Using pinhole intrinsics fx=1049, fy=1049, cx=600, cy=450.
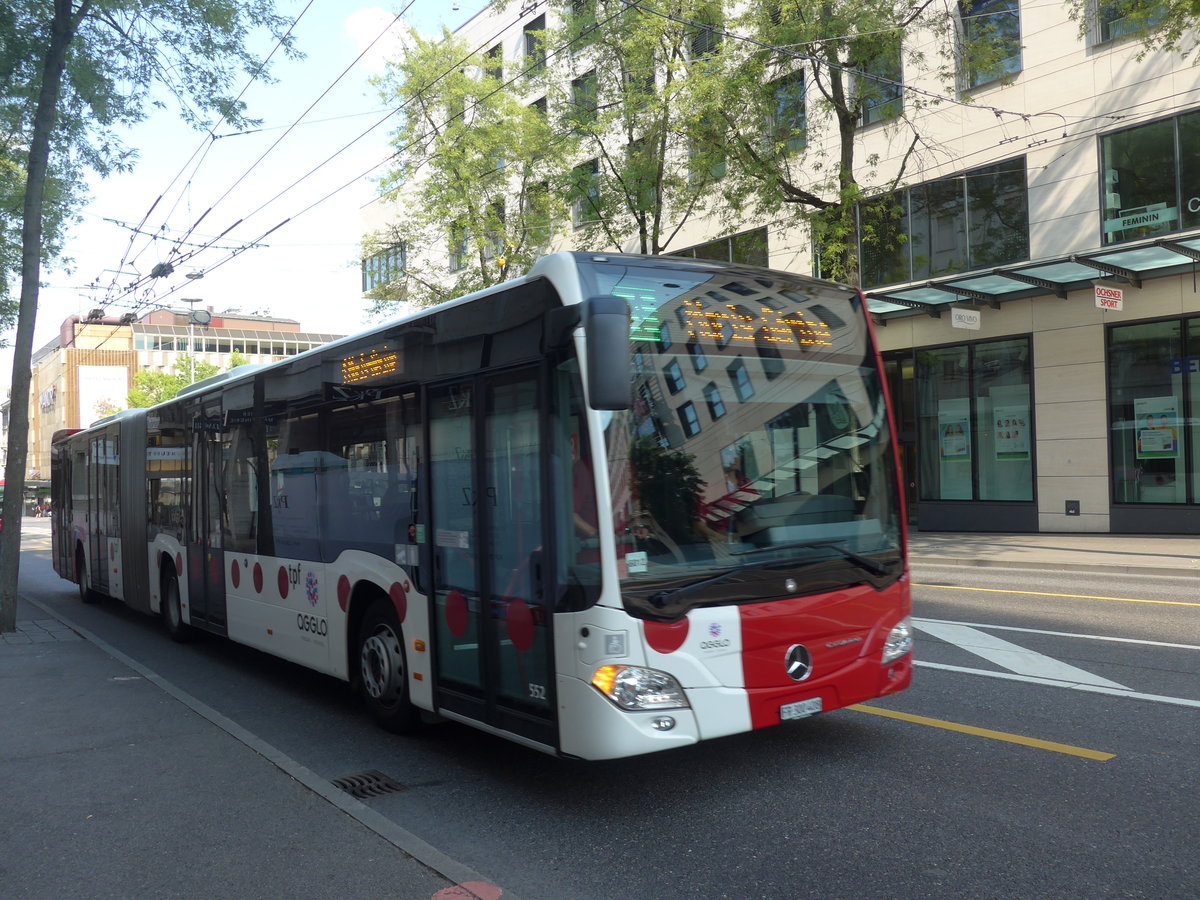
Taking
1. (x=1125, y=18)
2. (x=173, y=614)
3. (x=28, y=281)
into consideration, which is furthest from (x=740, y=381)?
(x=1125, y=18)

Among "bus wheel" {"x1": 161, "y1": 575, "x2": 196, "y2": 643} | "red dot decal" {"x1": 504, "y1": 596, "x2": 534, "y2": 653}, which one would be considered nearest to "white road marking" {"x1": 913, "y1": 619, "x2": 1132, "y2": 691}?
"red dot decal" {"x1": 504, "y1": 596, "x2": 534, "y2": 653}

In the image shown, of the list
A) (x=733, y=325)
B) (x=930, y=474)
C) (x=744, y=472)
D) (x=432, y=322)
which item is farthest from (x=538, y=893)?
(x=930, y=474)

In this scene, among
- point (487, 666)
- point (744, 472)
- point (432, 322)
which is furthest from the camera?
point (432, 322)

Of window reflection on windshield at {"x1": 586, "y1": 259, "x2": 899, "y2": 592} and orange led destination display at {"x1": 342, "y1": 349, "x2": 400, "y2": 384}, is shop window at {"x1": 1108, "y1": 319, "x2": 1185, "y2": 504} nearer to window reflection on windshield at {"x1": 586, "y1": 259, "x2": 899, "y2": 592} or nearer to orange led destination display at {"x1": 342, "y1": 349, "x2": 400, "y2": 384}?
window reflection on windshield at {"x1": 586, "y1": 259, "x2": 899, "y2": 592}

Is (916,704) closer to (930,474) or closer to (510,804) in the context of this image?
(510,804)

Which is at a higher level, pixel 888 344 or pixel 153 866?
pixel 888 344

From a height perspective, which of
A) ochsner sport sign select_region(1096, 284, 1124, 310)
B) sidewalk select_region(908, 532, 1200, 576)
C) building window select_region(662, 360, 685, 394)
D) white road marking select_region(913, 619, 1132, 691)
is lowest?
sidewalk select_region(908, 532, 1200, 576)

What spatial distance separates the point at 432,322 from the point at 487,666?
2126mm

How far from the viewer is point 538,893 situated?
4219 millimetres

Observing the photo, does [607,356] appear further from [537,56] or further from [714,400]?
[537,56]

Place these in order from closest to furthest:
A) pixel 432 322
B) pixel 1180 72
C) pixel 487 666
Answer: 1. pixel 487 666
2. pixel 432 322
3. pixel 1180 72

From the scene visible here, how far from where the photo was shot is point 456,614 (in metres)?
6.05

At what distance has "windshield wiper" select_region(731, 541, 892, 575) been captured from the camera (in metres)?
5.27

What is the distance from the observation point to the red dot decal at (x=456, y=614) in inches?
235
